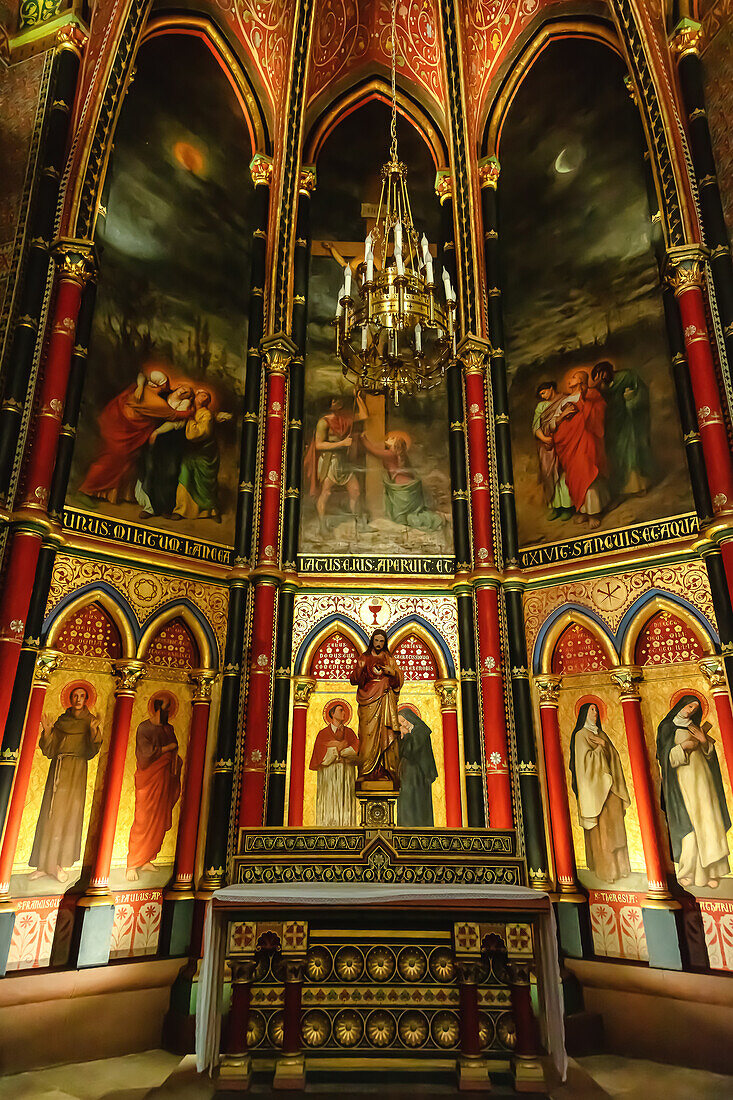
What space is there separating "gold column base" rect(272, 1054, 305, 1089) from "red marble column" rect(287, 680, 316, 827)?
347 centimetres

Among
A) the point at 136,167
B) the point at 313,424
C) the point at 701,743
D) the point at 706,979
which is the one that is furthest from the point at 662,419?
the point at 136,167

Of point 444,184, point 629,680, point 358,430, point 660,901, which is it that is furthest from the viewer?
point 444,184

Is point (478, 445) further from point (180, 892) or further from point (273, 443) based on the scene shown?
point (180, 892)

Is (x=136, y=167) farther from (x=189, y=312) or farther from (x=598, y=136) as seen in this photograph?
(x=598, y=136)

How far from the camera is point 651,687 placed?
9.55 m

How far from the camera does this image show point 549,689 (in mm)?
10312

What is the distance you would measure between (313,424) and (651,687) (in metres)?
6.36

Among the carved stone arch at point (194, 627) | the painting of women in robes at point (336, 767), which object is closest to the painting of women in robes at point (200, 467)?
the carved stone arch at point (194, 627)

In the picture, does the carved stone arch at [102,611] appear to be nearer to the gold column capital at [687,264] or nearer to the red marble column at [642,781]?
the red marble column at [642,781]

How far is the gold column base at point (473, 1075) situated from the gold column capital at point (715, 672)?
4.89 meters

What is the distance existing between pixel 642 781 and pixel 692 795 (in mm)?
571

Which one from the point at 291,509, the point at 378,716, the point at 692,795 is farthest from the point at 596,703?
the point at 291,509

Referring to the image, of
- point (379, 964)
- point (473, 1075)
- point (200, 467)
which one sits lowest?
point (473, 1075)

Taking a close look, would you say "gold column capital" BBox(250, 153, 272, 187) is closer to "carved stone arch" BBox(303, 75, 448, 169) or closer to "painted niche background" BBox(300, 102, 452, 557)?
"carved stone arch" BBox(303, 75, 448, 169)
